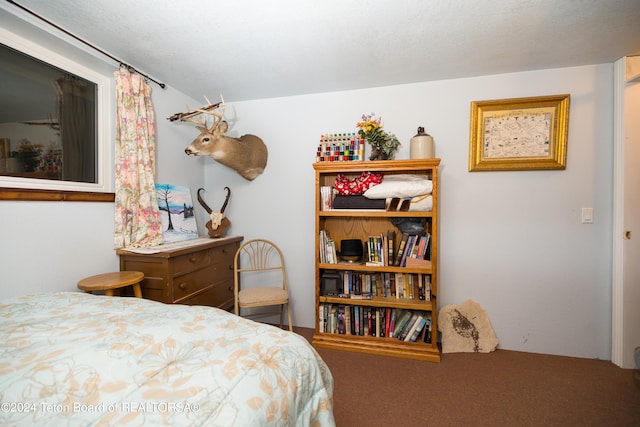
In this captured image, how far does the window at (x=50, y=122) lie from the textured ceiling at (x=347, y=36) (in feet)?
0.87

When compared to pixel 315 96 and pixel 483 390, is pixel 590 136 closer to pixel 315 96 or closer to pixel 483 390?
pixel 483 390

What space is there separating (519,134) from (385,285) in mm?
1666

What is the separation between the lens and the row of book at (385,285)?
2236mm

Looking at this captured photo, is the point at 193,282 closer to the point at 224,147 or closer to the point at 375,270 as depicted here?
the point at 224,147

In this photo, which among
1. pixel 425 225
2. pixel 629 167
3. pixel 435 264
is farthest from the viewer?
pixel 425 225

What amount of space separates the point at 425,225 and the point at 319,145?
1.22 metres

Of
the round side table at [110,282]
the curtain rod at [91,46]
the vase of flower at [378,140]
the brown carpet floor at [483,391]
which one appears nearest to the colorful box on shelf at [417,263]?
the brown carpet floor at [483,391]

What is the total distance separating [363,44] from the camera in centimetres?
178

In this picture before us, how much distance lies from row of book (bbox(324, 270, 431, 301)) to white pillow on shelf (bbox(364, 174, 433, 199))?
0.70 meters

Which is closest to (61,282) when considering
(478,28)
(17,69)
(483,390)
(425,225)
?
(17,69)

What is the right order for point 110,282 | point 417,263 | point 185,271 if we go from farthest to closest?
point 417,263 < point 185,271 < point 110,282

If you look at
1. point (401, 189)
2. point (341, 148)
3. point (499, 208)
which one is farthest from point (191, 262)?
point (499, 208)

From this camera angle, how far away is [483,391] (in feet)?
5.72

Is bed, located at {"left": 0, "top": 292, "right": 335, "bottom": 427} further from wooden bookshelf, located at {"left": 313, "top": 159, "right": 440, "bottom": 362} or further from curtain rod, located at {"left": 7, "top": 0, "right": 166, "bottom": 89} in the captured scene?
curtain rod, located at {"left": 7, "top": 0, "right": 166, "bottom": 89}
